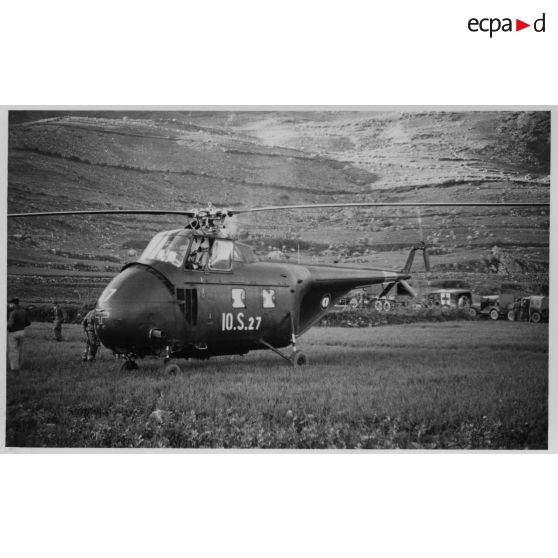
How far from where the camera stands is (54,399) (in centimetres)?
805

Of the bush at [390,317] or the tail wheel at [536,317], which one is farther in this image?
the bush at [390,317]

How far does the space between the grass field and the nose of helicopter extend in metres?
0.45

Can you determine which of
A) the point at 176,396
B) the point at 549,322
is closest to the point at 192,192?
the point at 176,396

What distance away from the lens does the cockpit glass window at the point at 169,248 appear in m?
8.38

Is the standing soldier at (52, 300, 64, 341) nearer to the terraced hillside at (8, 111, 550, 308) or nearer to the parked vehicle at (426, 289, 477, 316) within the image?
the terraced hillside at (8, 111, 550, 308)

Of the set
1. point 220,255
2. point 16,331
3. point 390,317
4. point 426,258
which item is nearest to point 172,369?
point 220,255

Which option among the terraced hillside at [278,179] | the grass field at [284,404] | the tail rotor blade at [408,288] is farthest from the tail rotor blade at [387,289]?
the grass field at [284,404]

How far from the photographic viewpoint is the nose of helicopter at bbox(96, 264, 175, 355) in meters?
7.96

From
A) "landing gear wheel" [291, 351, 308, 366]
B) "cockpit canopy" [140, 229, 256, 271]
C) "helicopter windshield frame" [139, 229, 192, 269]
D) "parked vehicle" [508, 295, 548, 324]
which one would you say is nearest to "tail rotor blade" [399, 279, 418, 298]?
"parked vehicle" [508, 295, 548, 324]

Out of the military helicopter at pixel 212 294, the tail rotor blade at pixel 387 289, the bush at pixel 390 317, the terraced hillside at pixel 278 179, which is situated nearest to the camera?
the military helicopter at pixel 212 294

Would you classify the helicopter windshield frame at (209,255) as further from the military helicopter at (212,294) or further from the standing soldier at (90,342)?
the standing soldier at (90,342)

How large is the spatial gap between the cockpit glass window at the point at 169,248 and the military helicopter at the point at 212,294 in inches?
0.5

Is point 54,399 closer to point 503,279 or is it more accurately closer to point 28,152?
point 28,152

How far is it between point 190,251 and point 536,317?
4325mm
